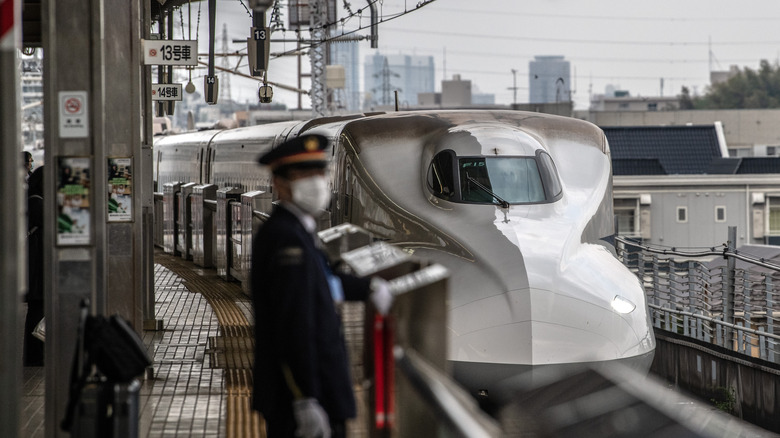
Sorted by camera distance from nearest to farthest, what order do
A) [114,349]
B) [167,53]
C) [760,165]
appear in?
[114,349]
[167,53]
[760,165]

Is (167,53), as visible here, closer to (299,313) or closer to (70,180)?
(70,180)

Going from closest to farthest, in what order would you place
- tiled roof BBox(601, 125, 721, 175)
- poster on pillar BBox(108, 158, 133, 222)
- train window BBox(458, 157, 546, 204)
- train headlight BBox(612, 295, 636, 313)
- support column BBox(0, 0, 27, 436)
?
support column BBox(0, 0, 27, 436) < poster on pillar BBox(108, 158, 133, 222) < train headlight BBox(612, 295, 636, 313) < train window BBox(458, 157, 546, 204) < tiled roof BBox(601, 125, 721, 175)

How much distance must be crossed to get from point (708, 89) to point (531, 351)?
426 ft

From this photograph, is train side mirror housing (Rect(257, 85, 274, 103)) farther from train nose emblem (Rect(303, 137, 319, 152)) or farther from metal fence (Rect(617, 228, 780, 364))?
train nose emblem (Rect(303, 137, 319, 152))

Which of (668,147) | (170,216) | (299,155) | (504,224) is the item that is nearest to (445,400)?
(299,155)

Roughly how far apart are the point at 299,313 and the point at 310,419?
390mm

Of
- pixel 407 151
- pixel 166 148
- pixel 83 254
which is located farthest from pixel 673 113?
pixel 83 254

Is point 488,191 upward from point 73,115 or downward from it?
downward

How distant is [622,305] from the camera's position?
9.44m

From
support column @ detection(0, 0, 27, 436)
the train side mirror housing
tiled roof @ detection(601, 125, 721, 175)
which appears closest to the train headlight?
support column @ detection(0, 0, 27, 436)

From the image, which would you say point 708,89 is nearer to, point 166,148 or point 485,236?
point 166,148

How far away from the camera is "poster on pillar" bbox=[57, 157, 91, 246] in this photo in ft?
21.1

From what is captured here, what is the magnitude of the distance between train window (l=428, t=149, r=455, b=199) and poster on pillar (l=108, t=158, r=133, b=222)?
10.2 feet

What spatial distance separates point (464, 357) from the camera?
29.2 ft
